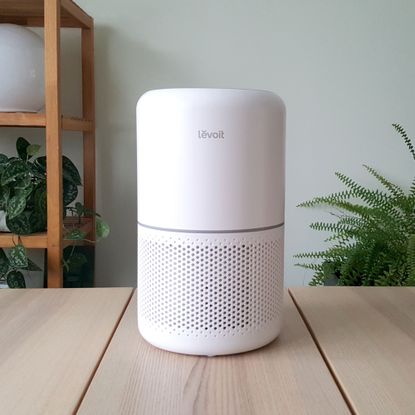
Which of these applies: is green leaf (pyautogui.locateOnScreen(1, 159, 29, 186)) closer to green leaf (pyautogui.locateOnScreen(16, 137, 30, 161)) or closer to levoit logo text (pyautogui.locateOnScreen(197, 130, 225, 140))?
green leaf (pyautogui.locateOnScreen(16, 137, 30, 161))

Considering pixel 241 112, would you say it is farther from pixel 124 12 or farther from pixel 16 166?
pixel 124 12

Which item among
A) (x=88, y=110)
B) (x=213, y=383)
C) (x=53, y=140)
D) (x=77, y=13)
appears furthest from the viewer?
(x=88, y=110)

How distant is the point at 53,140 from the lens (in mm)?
1186

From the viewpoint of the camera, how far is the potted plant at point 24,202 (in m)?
1.20

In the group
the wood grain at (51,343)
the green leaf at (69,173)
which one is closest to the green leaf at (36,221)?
the green leaf at (69,173)

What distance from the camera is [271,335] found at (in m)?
0.60

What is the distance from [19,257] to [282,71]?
79cm

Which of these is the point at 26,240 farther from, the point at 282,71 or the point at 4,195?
the point at 282,71

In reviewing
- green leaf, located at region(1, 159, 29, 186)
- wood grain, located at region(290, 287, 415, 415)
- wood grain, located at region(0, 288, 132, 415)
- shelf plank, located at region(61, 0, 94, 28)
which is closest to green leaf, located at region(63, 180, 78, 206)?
green leaf, located at region(1, 159, 29, 186)

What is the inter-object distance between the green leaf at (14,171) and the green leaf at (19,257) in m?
0.14

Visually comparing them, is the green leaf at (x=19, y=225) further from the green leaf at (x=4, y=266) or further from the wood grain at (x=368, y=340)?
the wood grain at (x=368, y=340)

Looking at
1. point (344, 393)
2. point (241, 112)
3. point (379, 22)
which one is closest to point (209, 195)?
point (241, 112)

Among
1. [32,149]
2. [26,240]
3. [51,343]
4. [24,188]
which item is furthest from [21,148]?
[51,343]

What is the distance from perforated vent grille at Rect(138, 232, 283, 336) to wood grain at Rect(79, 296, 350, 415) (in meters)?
0.04
